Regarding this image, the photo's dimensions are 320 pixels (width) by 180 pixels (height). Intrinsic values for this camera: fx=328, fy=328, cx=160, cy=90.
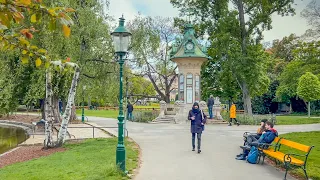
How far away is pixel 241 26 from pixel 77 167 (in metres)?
24.8

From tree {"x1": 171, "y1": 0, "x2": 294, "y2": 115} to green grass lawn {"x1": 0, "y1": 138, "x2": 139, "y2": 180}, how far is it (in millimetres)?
19054

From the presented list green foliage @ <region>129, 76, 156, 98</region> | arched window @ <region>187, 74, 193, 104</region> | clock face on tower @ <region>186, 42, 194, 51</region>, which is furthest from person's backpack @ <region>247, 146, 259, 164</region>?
green foliage @ <region>129, 76, 156, 98</region>

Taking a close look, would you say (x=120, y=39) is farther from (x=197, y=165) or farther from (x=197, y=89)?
(x=197, y=89)

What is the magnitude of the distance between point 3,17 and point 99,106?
67.9m

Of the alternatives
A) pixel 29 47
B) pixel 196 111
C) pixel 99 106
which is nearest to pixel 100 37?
pixel 196 111

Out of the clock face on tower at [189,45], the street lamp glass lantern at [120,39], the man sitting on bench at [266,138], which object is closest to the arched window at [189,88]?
the clock face on tower at [189,45]

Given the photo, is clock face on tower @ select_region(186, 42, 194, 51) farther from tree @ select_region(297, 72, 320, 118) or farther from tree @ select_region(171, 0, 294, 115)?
tree @ select_region(297, 72, 320, 118)

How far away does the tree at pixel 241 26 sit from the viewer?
29.2m

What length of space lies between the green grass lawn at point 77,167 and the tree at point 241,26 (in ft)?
62.5

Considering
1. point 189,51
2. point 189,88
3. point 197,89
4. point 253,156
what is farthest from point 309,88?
point 253,156

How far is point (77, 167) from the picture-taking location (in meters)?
9.75

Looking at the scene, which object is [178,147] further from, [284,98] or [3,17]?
[284,98]

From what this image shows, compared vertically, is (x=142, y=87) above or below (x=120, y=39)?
above

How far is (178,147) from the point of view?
1352 cm
